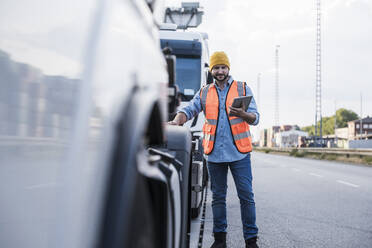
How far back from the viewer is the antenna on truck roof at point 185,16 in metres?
15.7

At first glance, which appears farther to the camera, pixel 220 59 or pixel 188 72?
pixel 188 72

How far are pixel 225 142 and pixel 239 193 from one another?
0.52 m

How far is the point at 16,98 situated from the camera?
856 millimetres

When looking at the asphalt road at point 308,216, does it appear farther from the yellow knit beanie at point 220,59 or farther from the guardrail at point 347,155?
the guardrail at point 347,155

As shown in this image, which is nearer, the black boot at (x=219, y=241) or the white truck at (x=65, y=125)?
the white truck at (x=65, y=125)

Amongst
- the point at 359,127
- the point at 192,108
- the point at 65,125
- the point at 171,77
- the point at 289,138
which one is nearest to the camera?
the point at 65,125

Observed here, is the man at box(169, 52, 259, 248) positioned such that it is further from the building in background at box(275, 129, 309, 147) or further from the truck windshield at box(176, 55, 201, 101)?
the building in background at box(275, 129, 309, 147)

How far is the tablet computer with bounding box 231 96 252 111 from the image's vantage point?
4363 mm

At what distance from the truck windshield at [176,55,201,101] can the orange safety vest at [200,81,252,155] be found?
15.4 feet

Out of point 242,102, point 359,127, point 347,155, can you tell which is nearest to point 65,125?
point 242,102

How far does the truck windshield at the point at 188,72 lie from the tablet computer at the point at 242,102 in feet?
16.6

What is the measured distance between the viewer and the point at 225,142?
4605mm

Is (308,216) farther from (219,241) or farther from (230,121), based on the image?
(230,121)

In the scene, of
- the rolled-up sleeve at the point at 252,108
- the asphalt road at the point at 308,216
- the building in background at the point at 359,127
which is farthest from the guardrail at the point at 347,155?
the building in background at the point at 359,127
